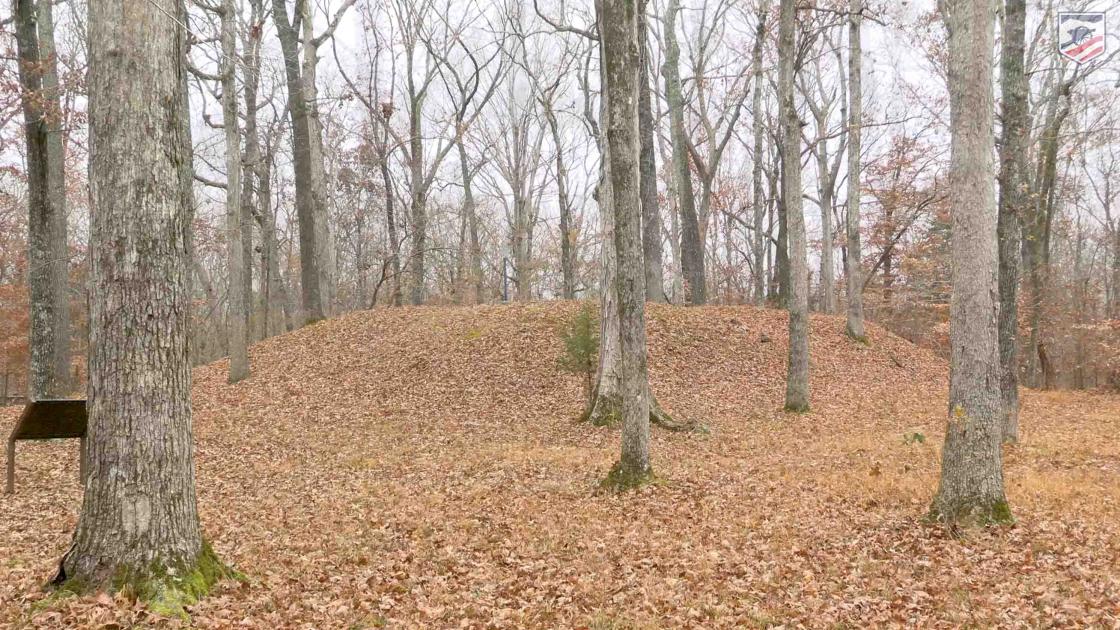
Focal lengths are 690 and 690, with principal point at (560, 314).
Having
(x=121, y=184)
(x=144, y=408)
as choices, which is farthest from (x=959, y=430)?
(x=121, y=184)

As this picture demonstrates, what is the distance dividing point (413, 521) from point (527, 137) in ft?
88.4

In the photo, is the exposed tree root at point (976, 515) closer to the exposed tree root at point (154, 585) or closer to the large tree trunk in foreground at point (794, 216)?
the exposed tree root at point (154, 585)

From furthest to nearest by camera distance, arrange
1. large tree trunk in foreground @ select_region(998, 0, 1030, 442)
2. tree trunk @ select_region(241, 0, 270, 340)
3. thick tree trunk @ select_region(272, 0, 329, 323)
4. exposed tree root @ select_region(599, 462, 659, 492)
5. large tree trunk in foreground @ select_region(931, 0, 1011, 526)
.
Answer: thick tree trunk @ select_region(272, 0, 329, 323) < tree trunk @ select_region(241, 0, 270, 340) < large tree trunk in foreground @ select_region(998, 0, 1030, 442) < exposed tree root @ select_region(599, 462, 659, 492) < large tree trunk in foreground @ select_region(931, 0, 1011, 526)

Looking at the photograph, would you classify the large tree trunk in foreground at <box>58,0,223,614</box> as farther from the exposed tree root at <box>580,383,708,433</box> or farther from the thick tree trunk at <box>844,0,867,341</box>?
the thick tree trunk at <box>844,0,867,341</box>

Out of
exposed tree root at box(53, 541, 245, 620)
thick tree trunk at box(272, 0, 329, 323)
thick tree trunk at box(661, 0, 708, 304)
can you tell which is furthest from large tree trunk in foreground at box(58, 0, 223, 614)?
thick tree trunk at box(661, 0, 708, 304)

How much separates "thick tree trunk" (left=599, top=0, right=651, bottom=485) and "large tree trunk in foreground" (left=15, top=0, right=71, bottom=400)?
9.28 metres

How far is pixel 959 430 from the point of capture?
19.7 ft

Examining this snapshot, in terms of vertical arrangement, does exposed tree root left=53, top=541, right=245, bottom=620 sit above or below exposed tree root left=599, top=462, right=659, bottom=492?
above

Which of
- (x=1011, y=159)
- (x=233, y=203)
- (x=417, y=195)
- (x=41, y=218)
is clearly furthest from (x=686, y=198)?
(x=41, y=218)

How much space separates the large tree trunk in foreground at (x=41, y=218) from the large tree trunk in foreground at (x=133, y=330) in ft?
28.4

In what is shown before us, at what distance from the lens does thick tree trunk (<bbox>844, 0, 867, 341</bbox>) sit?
19.2 meters

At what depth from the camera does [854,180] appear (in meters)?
19.6

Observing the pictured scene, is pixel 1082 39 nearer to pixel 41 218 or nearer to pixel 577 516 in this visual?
pixel 577 516

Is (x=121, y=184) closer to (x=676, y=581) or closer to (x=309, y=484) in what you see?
(x=676, y=581)
